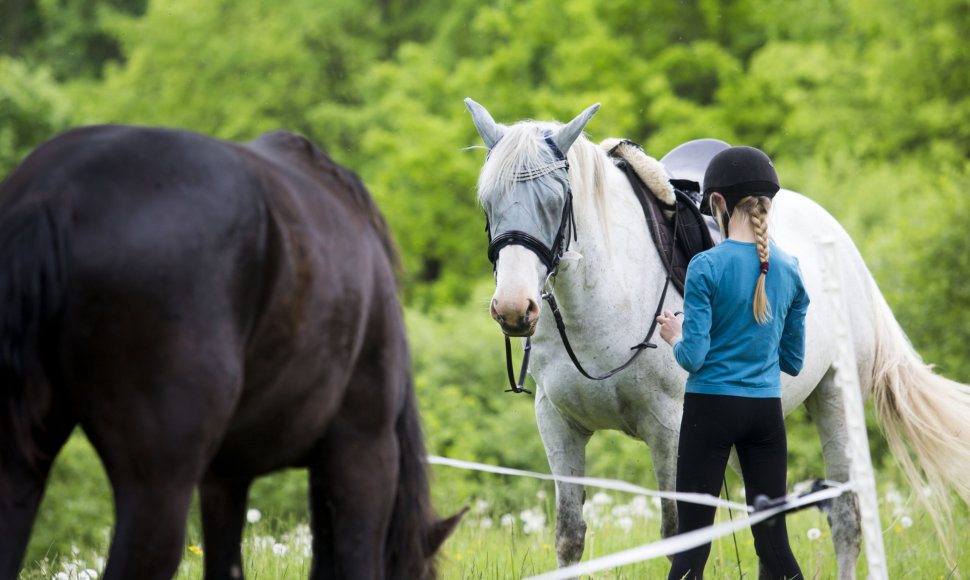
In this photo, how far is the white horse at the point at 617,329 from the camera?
3.52 metres

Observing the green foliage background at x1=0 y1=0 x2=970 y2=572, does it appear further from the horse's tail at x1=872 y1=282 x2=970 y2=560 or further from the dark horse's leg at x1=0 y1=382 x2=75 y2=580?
the dark horse's leg at x1=0 y1=382 x2=75 y2=580

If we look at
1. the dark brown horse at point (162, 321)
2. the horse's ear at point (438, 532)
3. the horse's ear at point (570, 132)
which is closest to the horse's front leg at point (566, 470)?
the horse's ear at point (570, 132)

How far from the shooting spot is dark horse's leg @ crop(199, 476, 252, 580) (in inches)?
90.8

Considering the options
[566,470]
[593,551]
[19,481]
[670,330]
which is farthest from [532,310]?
[593,551]

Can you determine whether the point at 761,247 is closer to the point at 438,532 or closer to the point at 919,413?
the point at 438,532

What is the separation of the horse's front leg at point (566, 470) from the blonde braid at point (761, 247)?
128 cm

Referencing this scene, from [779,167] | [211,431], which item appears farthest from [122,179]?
[779,167]

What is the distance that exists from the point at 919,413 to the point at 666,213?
6.25 feet

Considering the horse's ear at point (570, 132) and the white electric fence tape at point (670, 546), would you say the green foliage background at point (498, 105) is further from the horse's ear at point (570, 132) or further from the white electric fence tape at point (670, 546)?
the white electric fence tape at point (670, 546)

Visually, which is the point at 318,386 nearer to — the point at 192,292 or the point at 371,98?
the point at 192,292

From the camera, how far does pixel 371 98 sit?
19578mm

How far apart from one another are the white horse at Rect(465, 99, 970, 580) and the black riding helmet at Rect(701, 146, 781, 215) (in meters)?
0.35

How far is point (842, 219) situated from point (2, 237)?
13.9m

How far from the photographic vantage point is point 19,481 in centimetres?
170
